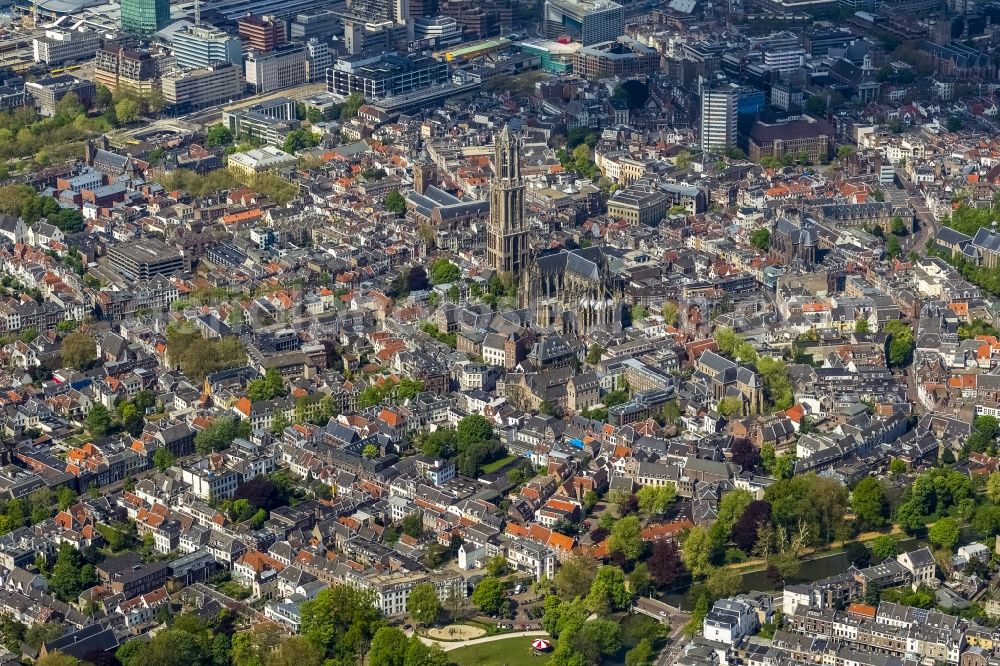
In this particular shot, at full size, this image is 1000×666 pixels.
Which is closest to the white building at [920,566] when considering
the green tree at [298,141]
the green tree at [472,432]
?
the green tree at [472,432]

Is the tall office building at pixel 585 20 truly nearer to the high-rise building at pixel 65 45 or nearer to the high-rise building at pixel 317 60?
the high-rise building at pixel 317 60

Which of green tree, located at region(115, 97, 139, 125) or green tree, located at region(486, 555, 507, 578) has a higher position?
green tree, located at region(486, 555, 507, 578)

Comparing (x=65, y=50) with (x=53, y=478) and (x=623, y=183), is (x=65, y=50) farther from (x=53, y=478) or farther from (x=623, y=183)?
(x=53, y=478)

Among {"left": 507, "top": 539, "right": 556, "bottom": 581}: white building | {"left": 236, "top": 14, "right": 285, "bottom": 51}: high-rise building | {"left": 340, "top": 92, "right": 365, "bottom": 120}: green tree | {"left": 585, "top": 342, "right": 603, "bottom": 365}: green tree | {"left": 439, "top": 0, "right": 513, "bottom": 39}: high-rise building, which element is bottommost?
{"left": 439, "top": 0, "right": 513, "bottom": 39}: high-rise building

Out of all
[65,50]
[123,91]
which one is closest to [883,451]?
[123,91]

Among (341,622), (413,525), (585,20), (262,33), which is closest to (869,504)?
(413,525)

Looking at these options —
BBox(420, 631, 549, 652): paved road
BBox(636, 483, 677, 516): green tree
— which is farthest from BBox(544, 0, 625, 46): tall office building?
BBox(420, 631, 549, 652): paved road

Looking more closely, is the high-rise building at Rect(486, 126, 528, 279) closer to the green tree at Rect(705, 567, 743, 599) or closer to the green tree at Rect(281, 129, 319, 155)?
the green tree at Rect(281, 129, 319, 155)
